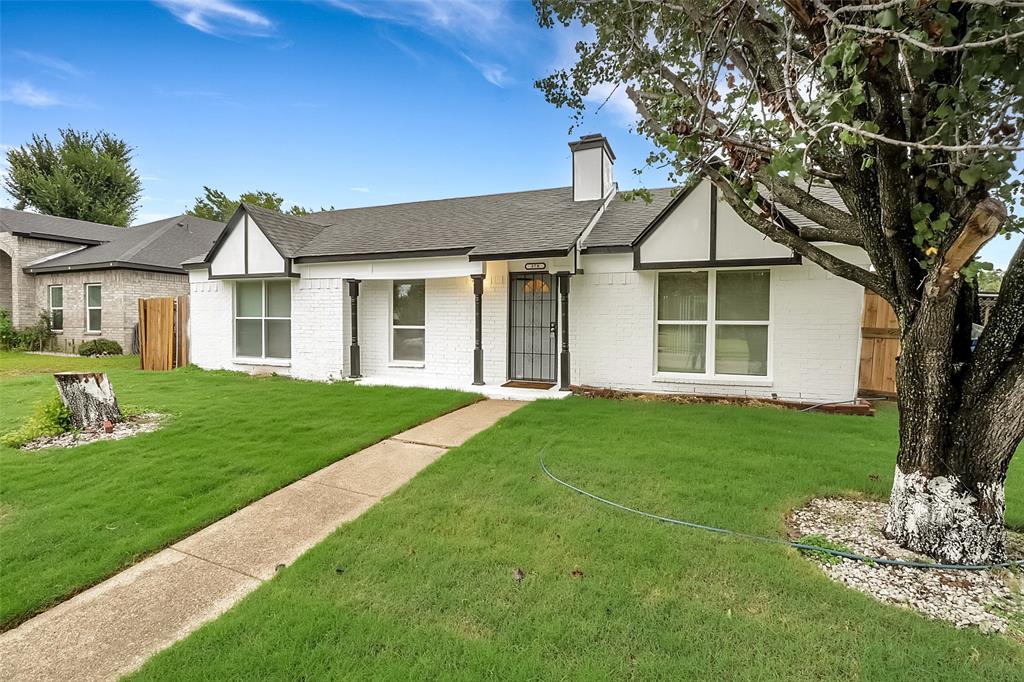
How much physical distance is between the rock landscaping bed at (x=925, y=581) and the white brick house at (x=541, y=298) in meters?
5.20

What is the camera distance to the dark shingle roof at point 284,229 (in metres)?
11.4

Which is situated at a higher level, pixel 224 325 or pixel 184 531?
pixel 224 325

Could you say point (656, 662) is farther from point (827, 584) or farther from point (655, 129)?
point (655, 129)

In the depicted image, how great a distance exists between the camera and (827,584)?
9.43 feet

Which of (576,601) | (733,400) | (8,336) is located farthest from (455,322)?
(8,336)

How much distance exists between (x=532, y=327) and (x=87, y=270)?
1734cm

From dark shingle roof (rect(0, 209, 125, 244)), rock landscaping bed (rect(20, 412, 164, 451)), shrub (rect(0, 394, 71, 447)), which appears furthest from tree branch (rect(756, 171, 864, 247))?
dark shingle roof (rect(0, 209, 125, 244))

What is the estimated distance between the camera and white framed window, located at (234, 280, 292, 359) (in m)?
11.8

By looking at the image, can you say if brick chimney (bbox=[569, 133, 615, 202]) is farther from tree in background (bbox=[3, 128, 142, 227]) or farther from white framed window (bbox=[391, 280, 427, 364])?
tree in background (bbox=[3, 128, 142, 227])

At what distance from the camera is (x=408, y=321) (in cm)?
1127

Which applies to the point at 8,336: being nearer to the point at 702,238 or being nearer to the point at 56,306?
the point at 56,306

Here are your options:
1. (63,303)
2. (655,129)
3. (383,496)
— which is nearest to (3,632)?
(383,496)

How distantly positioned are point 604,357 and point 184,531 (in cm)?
728

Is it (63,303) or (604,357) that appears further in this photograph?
(63,303)
